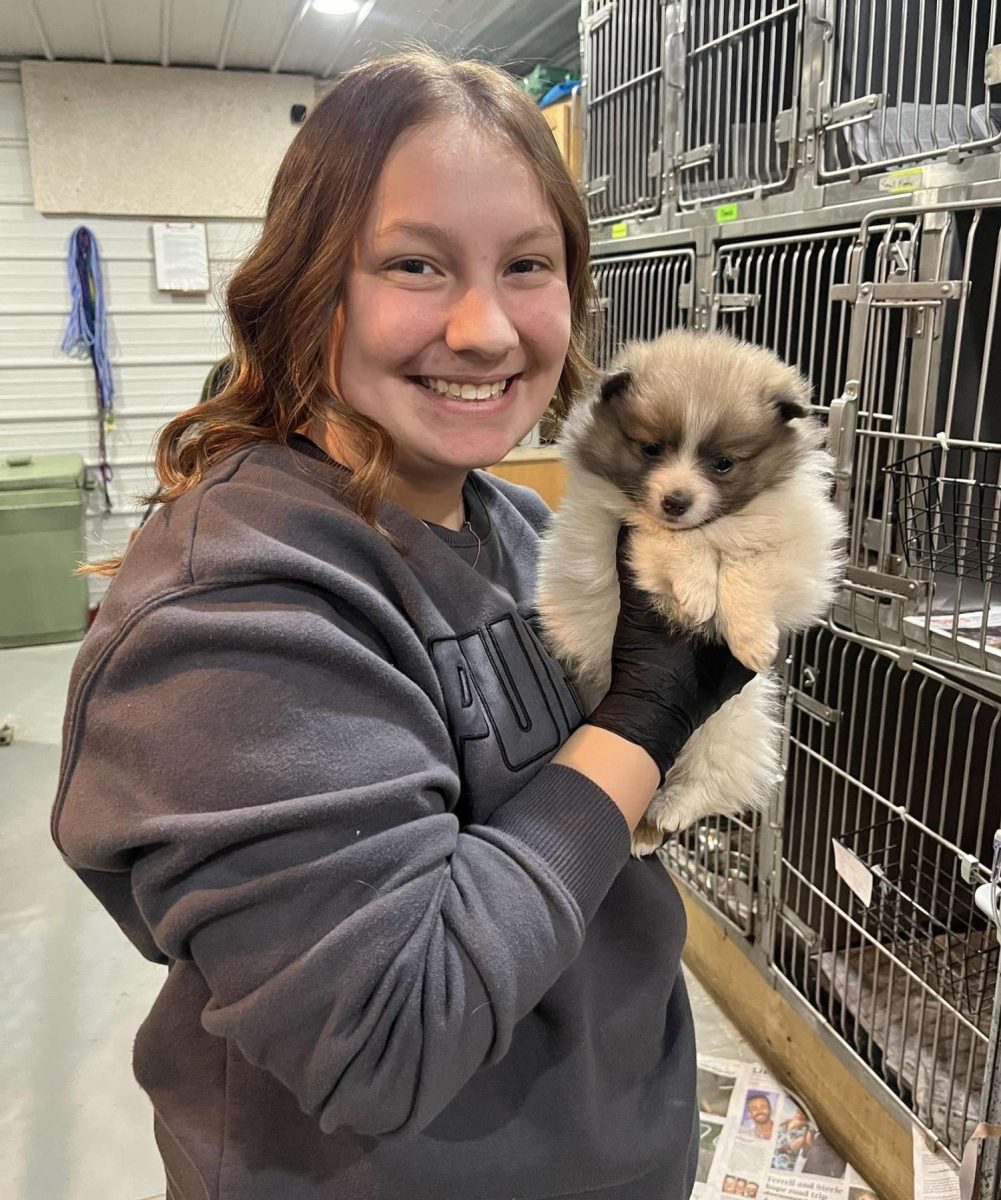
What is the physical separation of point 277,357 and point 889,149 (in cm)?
130

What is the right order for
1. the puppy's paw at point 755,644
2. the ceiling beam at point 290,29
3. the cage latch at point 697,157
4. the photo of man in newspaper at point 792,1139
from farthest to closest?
1. the ceiling beam at point 290,29
2. the cage latch at point 697,157
3. the photo of man in newspaper at point 792,1139
4. the puppy's paw at point 755,644

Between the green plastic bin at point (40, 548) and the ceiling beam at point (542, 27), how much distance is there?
3040 millimetres

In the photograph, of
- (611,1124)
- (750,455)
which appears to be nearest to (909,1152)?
(611,1124)

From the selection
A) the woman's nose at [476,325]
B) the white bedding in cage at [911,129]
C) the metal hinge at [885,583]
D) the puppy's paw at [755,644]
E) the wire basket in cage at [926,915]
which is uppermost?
the white bedding in cage at [911,129]

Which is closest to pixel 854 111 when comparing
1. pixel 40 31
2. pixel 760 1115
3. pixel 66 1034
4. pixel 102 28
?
pixel 760 1115

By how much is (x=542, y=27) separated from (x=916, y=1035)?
4.20 meters

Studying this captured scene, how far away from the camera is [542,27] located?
13.9ft

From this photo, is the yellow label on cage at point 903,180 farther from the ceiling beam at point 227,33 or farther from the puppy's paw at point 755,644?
the ceiling beam at point 227,33

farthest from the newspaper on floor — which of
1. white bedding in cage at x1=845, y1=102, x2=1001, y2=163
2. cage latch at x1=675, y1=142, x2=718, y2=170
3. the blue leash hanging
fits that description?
the blue leash hanging

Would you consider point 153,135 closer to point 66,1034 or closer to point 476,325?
point 66,1034

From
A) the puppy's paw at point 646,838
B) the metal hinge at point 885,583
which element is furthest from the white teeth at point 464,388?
the metal hinge at point 885,583

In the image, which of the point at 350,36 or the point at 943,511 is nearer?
the point at 943,511

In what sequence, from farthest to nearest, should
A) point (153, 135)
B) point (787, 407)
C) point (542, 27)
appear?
point (153, 135)
point (542, 27)
point (787, 407)

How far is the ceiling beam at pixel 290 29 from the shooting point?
407 centimetres
